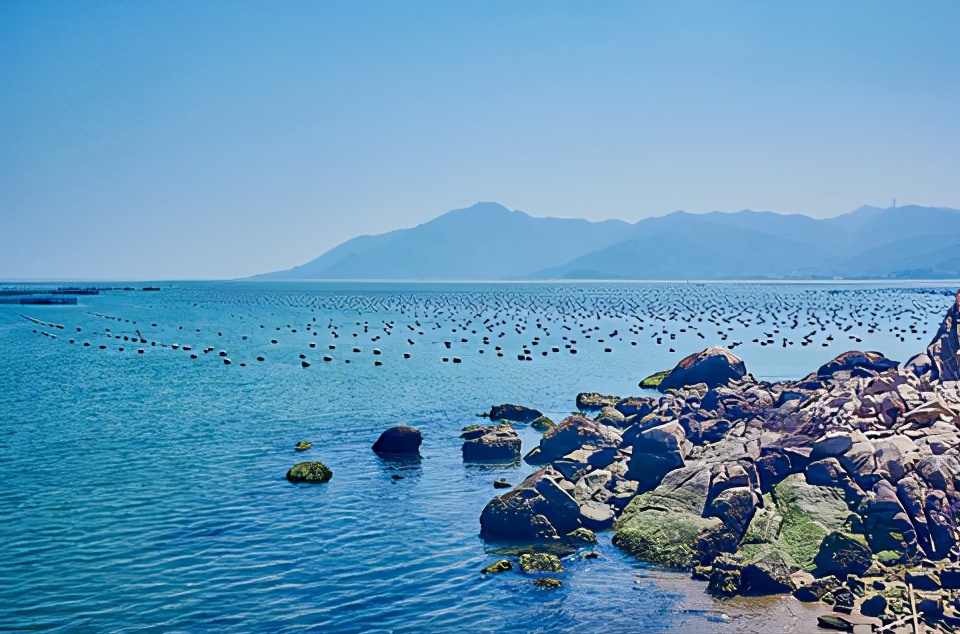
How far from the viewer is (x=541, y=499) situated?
77.2 feet

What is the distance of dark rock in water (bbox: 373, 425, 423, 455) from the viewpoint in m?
33.6

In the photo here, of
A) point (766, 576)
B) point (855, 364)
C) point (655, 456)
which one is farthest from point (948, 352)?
point (766, 576)

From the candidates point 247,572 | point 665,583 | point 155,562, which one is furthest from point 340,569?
point 665,583

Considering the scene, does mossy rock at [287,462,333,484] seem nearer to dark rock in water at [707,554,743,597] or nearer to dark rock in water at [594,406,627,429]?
dark rock in water at [594,406,627,429]

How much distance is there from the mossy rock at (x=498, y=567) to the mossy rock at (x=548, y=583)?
1101 mm

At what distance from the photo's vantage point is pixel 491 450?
3272 centimetres

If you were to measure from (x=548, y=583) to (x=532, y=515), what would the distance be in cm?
339

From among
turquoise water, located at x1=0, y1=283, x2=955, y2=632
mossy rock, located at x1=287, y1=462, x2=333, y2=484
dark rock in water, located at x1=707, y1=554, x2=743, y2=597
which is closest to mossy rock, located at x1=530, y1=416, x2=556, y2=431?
turquoise water, located at x1=0, y1=283, x2=955, y2=632

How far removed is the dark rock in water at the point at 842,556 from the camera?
1941 cm

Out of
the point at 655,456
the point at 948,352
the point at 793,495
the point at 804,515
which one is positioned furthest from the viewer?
the point at 948,352

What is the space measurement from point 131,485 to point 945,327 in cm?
3271

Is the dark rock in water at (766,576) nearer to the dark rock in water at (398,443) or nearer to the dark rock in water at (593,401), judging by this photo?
the dark rock in water at (398,443)

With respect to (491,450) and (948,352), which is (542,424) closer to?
(491,450)

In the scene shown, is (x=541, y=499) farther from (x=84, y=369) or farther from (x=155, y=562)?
(x=84, y=369)
